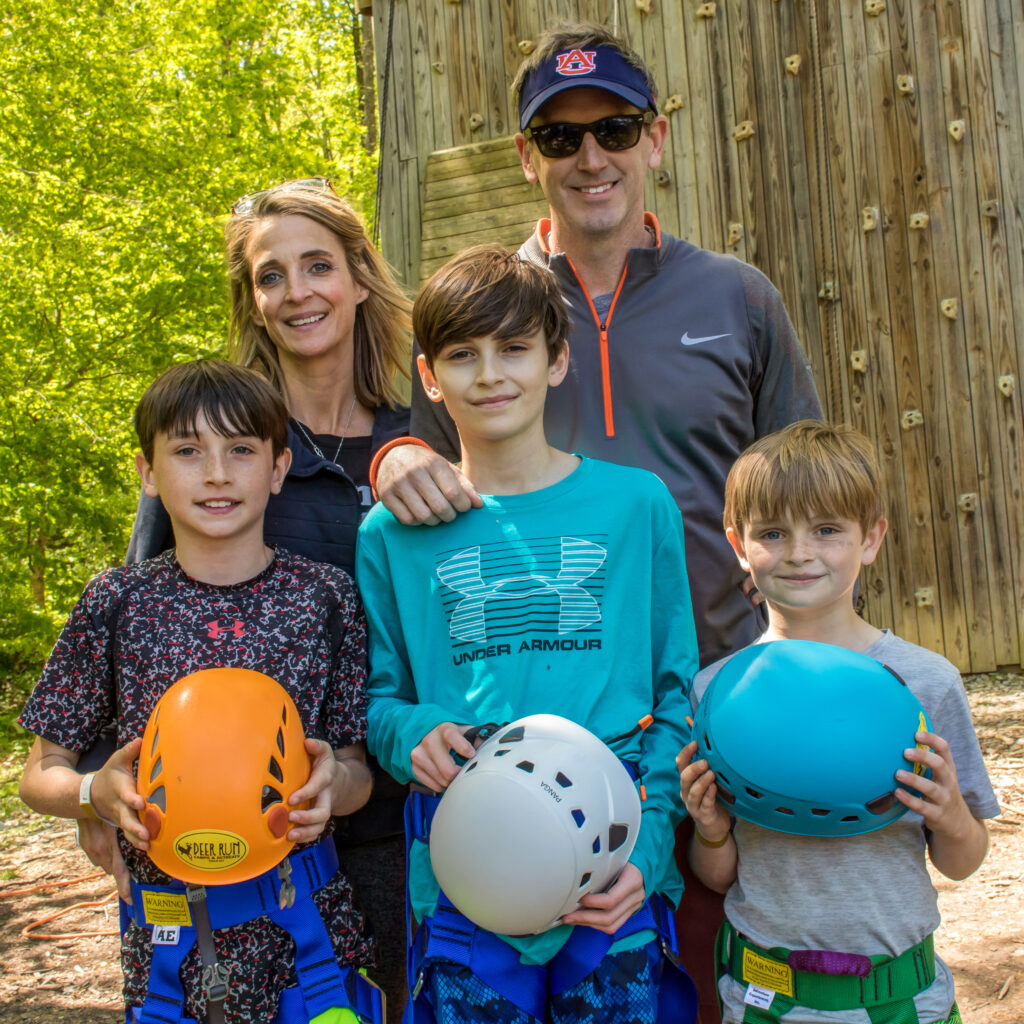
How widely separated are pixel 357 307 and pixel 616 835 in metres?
1.88

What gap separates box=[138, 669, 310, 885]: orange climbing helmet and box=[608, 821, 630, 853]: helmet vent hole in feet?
2.20

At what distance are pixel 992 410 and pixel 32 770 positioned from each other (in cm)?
601

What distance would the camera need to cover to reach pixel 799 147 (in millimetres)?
6656

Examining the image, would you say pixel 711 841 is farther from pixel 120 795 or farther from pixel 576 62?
pixel 576 62

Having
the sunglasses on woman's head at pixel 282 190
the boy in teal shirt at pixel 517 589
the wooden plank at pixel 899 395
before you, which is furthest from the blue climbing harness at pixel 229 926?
the wooden plank at pixel 899 395

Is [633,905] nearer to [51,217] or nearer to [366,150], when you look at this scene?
[51,217]

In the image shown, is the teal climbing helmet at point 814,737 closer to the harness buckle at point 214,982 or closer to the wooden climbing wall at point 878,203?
the harness buckle at point 214,982

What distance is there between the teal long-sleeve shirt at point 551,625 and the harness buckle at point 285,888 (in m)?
0.28

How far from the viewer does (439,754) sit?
2.08 m

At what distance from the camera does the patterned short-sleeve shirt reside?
2.28 metres

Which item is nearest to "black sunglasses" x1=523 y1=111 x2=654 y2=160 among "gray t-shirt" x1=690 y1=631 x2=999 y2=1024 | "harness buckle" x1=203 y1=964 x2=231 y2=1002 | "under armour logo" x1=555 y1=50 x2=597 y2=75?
"under armour logo" x1=555 y1=50 x2=597 y2=75

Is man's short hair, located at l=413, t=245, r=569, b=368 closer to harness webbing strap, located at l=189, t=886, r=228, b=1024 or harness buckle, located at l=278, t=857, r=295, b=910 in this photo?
harness buckle, located at l=278, t=857, r=295, b=910

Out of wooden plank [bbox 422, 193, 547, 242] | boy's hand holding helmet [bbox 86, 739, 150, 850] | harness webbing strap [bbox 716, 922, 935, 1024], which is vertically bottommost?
harness webbing strap [bbox 716, 922, 935, 1024]

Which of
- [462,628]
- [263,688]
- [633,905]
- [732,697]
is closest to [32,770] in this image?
[263,688]
